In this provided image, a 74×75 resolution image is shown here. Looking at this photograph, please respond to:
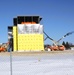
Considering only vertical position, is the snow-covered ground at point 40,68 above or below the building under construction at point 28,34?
below

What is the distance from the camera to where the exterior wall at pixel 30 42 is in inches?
4690

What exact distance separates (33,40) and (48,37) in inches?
919

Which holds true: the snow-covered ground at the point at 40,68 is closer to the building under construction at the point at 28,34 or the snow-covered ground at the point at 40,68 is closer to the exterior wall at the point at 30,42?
the building under construction at the point at 28,34

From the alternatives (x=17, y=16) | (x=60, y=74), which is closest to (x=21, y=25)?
(x=17, y=16)

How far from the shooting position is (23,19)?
12088 centimetres

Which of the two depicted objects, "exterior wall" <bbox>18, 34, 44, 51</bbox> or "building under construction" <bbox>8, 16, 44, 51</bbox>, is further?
"exterior wall" <bbox>18, 34, 44, 51</bbox>

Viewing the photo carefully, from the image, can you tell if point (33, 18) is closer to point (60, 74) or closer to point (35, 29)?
point (35, 29)

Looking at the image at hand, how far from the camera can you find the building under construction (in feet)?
387

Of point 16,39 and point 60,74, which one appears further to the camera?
point 16,39

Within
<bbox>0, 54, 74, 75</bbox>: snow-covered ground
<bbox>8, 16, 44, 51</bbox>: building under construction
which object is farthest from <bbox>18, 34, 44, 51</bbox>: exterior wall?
<bbox>0, 54, 74, 75</bbox>: snow-covered ground

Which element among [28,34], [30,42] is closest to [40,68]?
[28,34]

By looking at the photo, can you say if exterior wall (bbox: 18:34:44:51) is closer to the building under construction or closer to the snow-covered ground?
the building under construction

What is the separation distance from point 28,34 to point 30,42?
519cm

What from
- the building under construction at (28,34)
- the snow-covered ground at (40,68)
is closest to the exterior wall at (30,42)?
the building under construction at (28,34)
